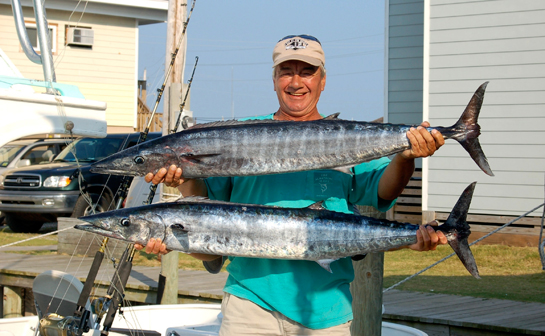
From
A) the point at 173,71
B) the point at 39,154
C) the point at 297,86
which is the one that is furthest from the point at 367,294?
the point at 39,154

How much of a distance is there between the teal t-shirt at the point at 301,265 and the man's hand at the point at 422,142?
0.28 meters

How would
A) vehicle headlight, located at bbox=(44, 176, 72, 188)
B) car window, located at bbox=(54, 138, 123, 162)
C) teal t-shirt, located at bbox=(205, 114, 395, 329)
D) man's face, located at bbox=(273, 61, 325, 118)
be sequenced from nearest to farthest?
1. teal t-shirt, located at bbox=(205, 114, 395, 329)
2. man's face, located at bbox=(273, 61, 325, 118)
3. vehicle headlight, located at bbox=(44, 176, 72, 188)
4. car window, located at bbox=(54, 138, 123, 162)

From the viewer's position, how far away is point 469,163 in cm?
1098

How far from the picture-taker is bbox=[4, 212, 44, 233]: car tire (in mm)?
13383

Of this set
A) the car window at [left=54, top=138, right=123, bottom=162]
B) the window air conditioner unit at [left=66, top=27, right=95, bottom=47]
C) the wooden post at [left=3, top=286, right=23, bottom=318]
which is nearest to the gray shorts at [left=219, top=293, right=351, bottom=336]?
the wooden post at [left=3, top=286, right=23, bottom=318]

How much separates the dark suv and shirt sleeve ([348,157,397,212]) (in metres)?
9.40

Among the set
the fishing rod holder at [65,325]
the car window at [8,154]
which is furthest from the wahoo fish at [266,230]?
the car window at [8,154]

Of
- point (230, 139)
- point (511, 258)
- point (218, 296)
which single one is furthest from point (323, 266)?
point (511, 258)

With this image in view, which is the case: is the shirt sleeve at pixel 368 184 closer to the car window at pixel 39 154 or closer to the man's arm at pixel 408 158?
the man's arm at pixel 408 158

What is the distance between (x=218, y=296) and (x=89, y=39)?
16.4m

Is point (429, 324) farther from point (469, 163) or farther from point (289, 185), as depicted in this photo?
point (469, 163)

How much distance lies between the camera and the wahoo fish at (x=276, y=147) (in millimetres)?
2703

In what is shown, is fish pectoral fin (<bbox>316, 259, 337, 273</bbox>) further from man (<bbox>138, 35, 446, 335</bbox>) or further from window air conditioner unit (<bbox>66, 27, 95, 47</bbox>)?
window air conditioner unit (<bbox>66, 27, 95, 47</bbox>)

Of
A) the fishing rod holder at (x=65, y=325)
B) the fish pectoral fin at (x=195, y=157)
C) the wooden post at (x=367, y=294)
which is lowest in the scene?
the fishing rod holder at (x=65, y=325)
